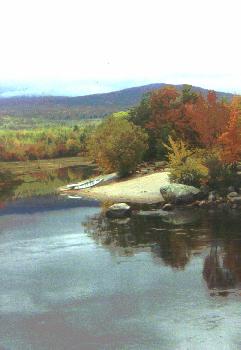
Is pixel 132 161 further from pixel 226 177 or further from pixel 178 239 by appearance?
pixel 178 239

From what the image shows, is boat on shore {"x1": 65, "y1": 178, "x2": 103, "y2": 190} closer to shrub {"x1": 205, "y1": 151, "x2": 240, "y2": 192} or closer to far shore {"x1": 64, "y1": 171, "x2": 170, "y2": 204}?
far shore {"x1": 64, "y1": 171, "x2": 170, "y2": 204}

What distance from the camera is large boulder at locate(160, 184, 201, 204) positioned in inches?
2122

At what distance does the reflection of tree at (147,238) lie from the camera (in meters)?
34.9

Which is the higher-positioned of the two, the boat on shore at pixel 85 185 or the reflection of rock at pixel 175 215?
the reflection of rock at pixel 175 215

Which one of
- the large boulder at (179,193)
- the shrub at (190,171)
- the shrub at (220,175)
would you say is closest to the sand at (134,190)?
the large boulder at (179,193)

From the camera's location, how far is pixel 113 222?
1838 inches

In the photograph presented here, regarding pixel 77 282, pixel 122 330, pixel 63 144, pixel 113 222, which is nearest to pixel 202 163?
pixel 113 222

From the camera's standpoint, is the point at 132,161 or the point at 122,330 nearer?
the point at 122,330

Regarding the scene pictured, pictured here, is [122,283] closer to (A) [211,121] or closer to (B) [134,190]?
(B) [134,190]

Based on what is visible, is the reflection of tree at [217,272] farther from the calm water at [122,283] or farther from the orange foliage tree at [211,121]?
the orange foliage tree at [211,121]

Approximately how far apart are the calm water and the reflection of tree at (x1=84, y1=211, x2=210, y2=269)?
3.0 inches

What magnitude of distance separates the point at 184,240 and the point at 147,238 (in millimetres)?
2826

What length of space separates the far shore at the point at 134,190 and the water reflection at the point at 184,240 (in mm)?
8777

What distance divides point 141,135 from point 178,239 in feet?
121
